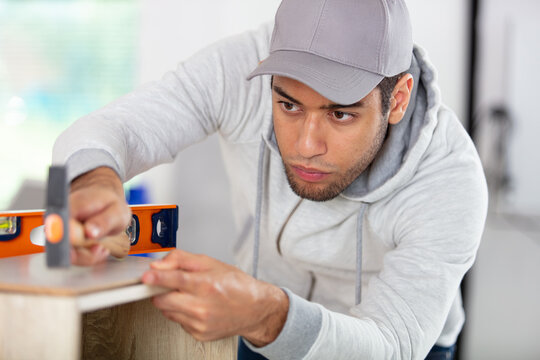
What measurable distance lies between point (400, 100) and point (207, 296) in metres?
0.65

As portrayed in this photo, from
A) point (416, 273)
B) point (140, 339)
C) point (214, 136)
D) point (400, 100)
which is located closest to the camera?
point (140, 339)

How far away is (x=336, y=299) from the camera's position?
139cm

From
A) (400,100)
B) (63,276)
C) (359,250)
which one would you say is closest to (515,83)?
(400,100)

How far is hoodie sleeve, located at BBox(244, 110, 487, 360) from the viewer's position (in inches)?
33.5

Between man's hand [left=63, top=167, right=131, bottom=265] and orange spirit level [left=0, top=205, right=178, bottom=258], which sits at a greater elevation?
man's hand [left=63, top=167, right=131, bottom=265]

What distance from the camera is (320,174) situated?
44.4 inches

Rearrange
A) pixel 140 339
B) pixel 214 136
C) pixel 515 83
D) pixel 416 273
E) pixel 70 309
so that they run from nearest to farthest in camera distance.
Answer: pixel 70 309 < pixel 140 339 < pixel 416 273 < pixel 515 83 < pixel 214 136

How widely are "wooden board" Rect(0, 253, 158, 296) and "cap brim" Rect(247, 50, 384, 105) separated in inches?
16.4

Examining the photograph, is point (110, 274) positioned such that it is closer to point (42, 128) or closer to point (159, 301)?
point (159, 301)

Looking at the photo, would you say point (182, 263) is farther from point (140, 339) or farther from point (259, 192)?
point (259, 192)

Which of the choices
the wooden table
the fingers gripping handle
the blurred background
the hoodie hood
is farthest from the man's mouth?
the blurred background

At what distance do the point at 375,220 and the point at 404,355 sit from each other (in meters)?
0.32

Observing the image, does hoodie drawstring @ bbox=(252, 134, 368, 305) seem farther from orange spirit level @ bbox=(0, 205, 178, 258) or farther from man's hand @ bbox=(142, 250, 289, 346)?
man's hand @ bbox=(142, 250, 289, 346)

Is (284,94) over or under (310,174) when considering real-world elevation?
over
